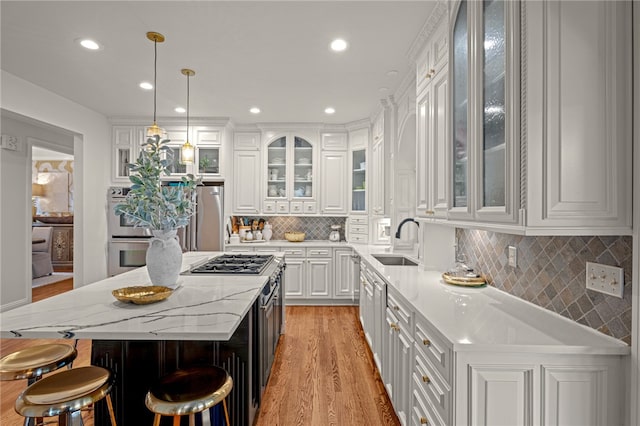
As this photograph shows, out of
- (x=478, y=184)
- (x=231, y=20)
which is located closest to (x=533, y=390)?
(x=478, y=184)

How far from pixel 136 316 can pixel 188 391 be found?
39 centimetres

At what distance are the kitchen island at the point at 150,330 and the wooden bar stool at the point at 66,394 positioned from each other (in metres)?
0.17

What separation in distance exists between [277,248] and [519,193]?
400 cm

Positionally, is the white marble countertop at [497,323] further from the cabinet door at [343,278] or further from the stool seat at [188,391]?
the cabinet door at [343,278]

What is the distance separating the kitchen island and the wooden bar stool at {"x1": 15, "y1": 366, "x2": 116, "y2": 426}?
0.17 metres

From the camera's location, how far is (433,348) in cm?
147

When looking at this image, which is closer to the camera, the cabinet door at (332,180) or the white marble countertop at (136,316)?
the white marble countertop at (136,316)

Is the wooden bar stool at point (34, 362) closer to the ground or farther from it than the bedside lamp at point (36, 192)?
closer to the ground

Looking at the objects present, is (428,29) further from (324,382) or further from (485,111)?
(324,382)

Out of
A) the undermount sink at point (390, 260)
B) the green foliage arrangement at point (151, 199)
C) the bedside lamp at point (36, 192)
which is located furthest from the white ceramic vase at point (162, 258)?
the bedside lamp at point (36, 192)

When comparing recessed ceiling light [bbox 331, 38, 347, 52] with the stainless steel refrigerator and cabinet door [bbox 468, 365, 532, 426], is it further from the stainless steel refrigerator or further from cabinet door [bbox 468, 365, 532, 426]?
the stainless steel refrigerator

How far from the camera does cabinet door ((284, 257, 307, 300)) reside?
16.3 feet

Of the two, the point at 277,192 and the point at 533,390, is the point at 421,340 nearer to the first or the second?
the point at 533,390

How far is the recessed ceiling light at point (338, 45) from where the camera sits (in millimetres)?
2729
